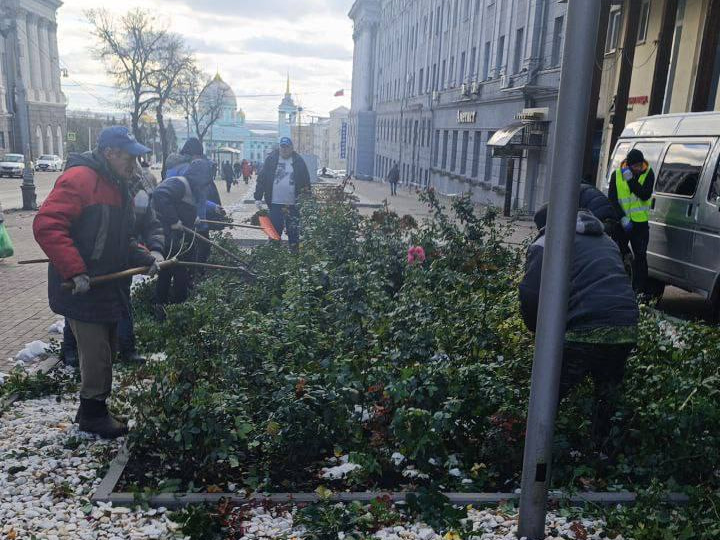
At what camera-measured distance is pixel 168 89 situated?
43125 millimetres

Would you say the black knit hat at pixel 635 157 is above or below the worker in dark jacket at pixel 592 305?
above

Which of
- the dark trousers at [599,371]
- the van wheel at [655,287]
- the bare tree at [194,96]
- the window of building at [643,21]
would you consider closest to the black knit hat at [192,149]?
the dark trousers at [599,371]

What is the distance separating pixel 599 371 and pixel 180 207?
512 centimetres

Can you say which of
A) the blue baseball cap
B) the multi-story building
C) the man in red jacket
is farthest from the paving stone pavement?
the multi-story building

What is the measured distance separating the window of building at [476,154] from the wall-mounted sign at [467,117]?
711mm

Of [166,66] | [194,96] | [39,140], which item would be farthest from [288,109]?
[166,66]

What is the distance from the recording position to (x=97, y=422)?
4.29 m

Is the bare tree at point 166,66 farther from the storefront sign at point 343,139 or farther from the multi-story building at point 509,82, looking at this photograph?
the storefront sign at point 343,139

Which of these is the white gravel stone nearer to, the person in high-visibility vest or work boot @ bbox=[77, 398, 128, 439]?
work boot @ bbox=[77, 398, 128, 439]

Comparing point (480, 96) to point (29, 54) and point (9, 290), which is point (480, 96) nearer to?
point (9, 290)

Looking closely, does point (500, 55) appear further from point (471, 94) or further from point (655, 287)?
point (655, 287)

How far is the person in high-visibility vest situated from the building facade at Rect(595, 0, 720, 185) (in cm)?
811

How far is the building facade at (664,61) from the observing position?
15.1 metres

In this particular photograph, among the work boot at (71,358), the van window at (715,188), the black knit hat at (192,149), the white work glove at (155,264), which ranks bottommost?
the work boot at (71,358)
